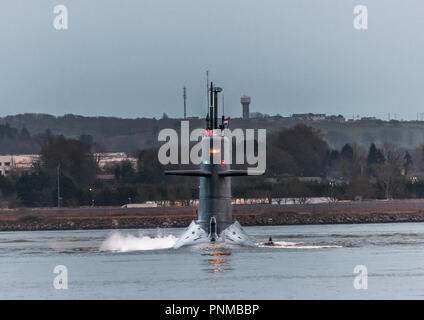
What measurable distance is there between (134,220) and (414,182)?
56270 millimetres

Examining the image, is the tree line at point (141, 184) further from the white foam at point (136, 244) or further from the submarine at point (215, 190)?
the submarine at point (215, 190)

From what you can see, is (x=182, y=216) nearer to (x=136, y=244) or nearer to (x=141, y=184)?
(x=141, y=184)

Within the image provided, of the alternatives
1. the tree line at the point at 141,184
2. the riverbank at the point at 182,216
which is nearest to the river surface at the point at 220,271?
the riverbank at the point at 182,216

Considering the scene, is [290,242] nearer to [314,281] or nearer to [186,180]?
[314,281]

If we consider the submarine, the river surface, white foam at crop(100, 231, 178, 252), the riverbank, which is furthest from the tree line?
the submarine

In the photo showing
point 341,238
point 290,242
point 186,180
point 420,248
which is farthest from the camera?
point 186,180

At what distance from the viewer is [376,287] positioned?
57.8 meters

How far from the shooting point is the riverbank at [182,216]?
6004 inches

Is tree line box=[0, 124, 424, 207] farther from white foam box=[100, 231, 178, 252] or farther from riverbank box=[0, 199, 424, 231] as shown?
white foam box=[100, 231, 178, 252]

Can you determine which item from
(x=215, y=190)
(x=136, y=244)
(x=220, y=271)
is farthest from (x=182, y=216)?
(x=220, y=271)

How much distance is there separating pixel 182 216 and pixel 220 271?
89870 mm

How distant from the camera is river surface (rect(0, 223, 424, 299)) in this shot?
5647cm

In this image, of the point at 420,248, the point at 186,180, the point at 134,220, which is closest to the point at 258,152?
the point at 186,180

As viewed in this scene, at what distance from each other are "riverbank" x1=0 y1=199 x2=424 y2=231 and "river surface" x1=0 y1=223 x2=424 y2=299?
57.0 m
